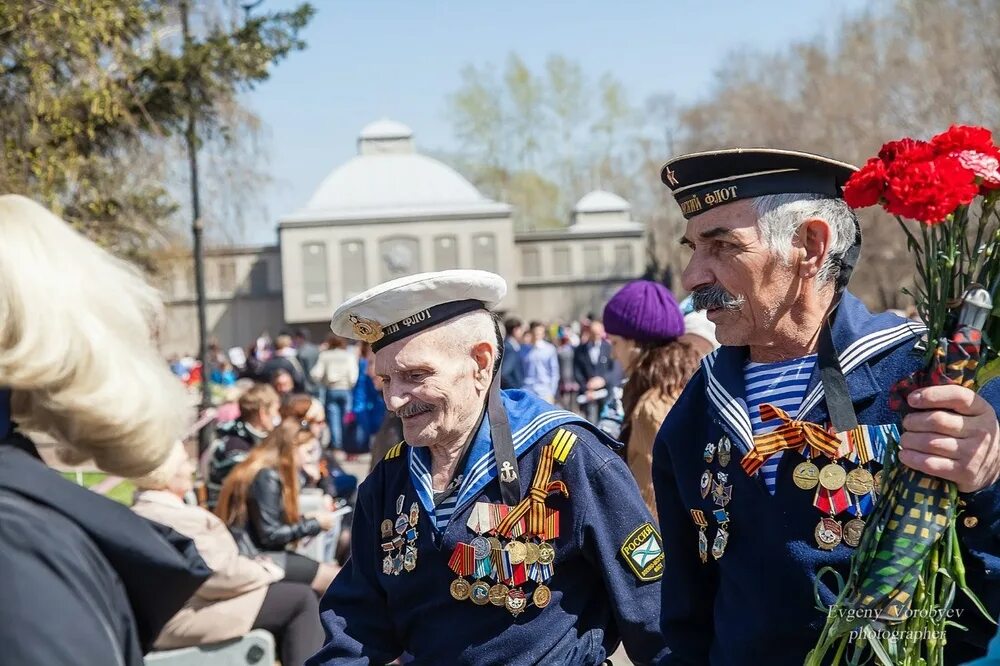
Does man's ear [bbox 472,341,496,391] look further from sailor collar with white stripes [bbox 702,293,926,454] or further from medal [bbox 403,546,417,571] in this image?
sailor collar with white stripes [bbox 702,293,926,454]

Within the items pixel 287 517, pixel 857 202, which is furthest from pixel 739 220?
pixel 287 517

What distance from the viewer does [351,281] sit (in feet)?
164

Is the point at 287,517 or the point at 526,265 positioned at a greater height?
the point at 526,265

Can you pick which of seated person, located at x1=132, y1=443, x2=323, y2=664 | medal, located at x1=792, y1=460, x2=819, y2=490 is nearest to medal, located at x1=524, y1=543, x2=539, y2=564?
medal, located at x1=792, y1=460, x2=819, y2=490

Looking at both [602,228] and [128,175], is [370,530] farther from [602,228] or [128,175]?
[602,228]

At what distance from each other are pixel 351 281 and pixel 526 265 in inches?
324

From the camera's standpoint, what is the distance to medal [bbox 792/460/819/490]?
258cm

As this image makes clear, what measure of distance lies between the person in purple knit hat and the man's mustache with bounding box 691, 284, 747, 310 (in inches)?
91.3

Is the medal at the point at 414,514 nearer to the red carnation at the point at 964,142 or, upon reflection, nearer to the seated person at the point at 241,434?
the red carnation at the point at 964,142

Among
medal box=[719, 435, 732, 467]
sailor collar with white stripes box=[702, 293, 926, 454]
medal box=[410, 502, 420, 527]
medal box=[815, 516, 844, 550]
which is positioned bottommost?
medal box=[410, 502, 420, 527]

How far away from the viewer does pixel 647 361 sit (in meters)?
5.45

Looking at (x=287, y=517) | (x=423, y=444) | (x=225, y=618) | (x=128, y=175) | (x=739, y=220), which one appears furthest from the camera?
(x=128, y=175)

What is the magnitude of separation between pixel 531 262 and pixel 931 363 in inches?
2014

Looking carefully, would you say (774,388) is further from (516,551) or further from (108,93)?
(108,93)
